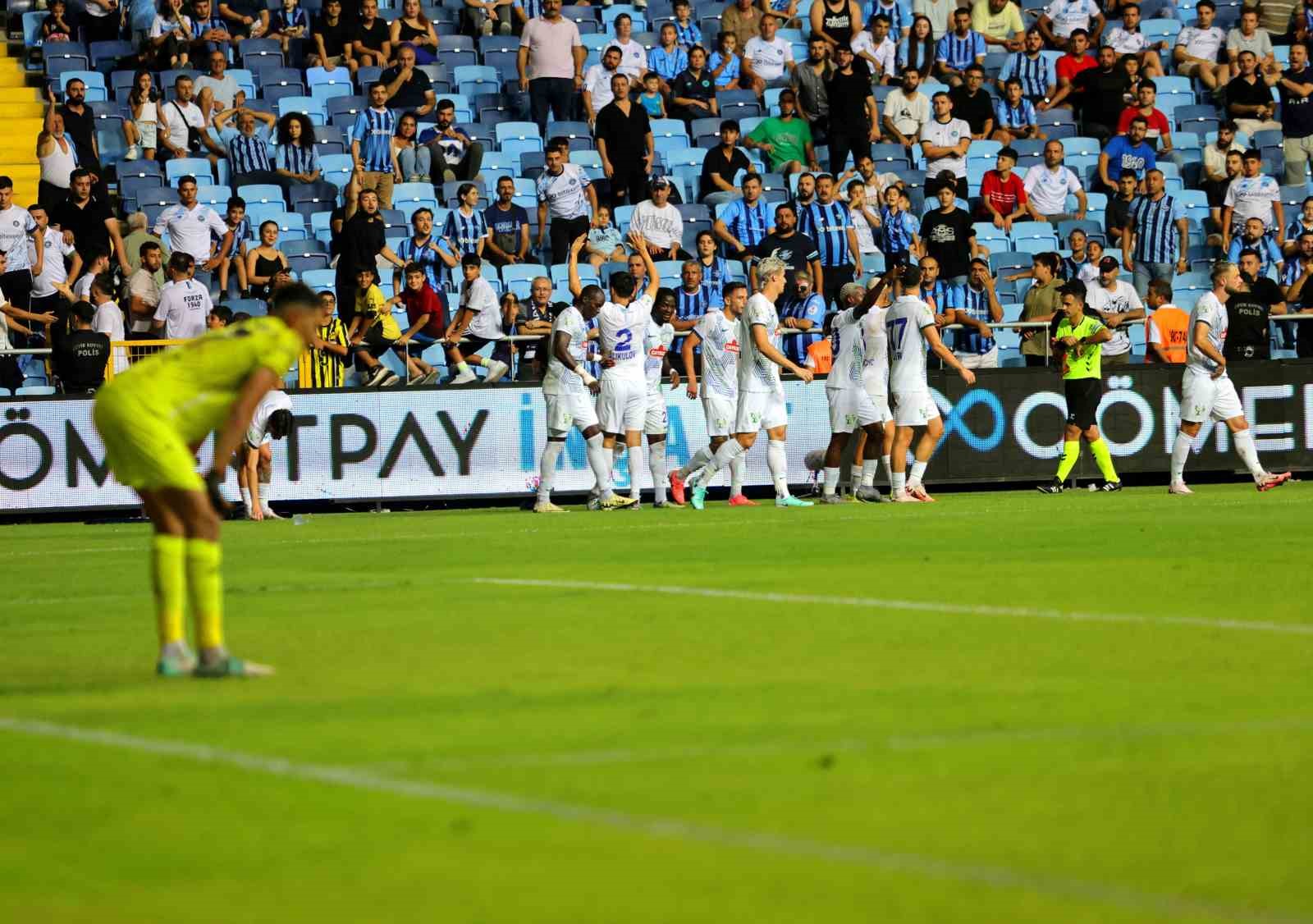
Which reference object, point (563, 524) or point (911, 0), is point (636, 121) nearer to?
point (911, 0)

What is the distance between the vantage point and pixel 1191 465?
24.8 m

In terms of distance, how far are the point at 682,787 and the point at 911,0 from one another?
26294 millimetres

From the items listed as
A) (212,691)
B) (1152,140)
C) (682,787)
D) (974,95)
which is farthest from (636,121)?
(682,787)

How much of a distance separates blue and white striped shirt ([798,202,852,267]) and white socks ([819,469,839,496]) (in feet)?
14.6

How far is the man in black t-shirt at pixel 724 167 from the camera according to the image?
87.1ft

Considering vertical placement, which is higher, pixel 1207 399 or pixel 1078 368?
pixel 1078 368

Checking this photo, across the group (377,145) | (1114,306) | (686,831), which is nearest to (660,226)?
(377,145)

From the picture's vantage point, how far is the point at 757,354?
68.0ft

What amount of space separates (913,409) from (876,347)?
0.73 metres

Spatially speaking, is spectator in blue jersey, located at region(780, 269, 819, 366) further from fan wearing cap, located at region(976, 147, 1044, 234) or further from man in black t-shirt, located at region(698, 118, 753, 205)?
fan wearing cap, located at region(976, 147, 1044, 234)

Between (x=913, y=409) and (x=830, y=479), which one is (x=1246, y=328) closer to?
(x=913, y=409)

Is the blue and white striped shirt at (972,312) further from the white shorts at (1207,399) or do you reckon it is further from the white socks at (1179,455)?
the white shorts at (1207,399)

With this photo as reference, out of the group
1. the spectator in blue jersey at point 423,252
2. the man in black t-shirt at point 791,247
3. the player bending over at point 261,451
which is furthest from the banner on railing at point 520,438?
the spectator in blue jersey at point 423,252

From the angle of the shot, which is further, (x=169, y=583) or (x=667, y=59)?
(x=667, y=59)
